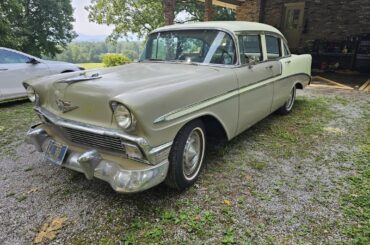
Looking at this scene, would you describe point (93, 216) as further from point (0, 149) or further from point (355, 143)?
point (355, 143)

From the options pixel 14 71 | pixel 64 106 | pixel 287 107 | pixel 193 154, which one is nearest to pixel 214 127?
pixel 193 154

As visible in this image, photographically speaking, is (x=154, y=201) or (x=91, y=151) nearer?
(x=91, y=151)

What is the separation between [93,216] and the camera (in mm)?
2354

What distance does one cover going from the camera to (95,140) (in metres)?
2.36

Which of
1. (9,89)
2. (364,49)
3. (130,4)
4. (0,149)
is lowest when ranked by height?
(0,149)

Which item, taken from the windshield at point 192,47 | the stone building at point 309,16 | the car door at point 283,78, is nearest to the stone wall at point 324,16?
the stone building at point 309,16

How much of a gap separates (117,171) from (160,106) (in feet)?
2.01

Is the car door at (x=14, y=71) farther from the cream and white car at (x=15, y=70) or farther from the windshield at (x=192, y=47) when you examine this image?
the windshield at (x=192, y=47)

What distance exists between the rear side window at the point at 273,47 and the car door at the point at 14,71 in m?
4.99

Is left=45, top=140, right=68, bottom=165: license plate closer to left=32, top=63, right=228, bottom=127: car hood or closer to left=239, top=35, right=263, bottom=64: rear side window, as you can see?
left=32, top=63, right=228, bottom=127: car hood

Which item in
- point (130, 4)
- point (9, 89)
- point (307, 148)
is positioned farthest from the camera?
point (130, 4)

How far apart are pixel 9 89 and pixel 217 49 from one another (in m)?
4.82

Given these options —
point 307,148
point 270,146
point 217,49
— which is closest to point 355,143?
point 307,148

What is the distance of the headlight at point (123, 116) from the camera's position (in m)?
2.09
